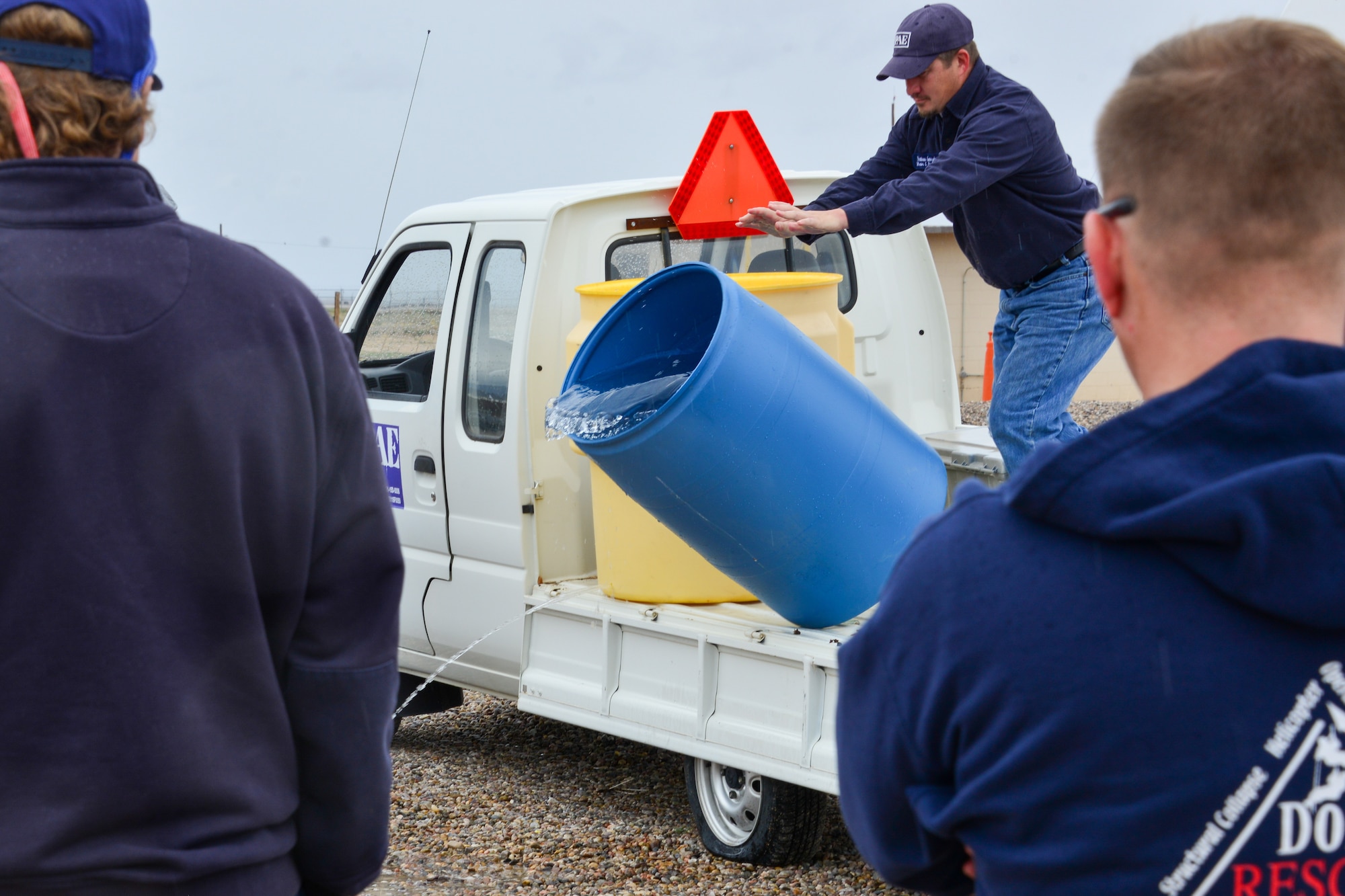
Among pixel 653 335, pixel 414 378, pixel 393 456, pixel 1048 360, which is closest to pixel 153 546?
pixel 653 335

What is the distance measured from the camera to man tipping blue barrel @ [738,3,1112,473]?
171 inches

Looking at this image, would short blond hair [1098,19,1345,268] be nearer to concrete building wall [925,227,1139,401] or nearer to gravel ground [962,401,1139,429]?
gravel ground [962,401,1139,429]

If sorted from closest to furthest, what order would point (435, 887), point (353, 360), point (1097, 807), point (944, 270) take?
point (1097, 807), point (353, 360), point (435, 887), point (944, 270)

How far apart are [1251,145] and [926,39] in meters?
3.60

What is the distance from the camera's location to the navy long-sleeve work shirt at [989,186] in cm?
426

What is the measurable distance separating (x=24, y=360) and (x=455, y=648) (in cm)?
378

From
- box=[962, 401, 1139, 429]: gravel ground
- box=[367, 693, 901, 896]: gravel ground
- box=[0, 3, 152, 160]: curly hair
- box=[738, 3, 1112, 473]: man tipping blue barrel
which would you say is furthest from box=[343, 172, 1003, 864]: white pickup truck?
box=[962, 401, 1139, 429]: gravel ground

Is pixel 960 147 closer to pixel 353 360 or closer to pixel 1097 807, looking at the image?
pixel 353 360

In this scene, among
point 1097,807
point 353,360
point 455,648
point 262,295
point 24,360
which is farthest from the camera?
point 455,648

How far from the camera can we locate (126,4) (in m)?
1.57

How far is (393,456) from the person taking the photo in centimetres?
528

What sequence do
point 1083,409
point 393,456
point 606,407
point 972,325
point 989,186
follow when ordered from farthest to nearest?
1. point 972,325
2. point 1083,409
3. point 393,456
4. point 989,186
5. point 606,407

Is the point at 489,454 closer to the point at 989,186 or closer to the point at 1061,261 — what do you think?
the point at 989,186

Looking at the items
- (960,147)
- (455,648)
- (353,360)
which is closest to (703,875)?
(455,648)
